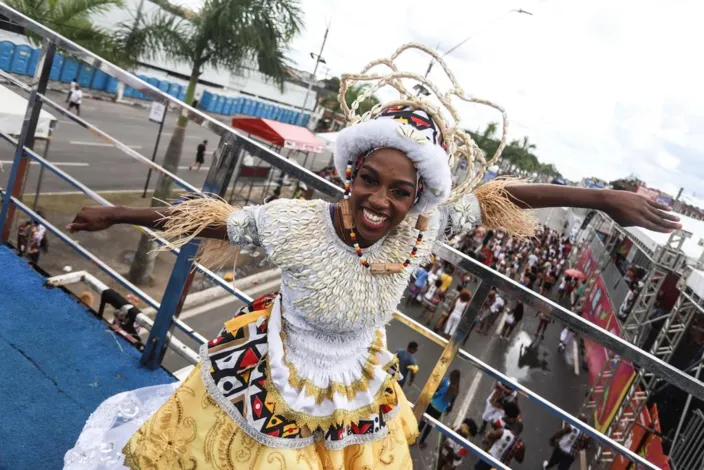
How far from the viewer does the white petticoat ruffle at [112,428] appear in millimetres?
1756

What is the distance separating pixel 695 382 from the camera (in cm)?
154

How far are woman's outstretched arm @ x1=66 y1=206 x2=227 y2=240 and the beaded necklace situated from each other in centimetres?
40

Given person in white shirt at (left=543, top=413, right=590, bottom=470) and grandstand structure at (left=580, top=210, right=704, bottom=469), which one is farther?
person in white shirt at (left=543, top=413, right=590, bottom=470)

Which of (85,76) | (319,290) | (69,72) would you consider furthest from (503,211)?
(85,76)

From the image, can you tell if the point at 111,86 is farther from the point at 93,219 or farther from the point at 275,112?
the point at 93,219

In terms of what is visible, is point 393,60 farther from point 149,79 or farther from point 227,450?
point 149,79

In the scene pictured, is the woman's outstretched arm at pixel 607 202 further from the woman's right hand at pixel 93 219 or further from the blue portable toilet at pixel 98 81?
the blue portable toilet at pixel 98 81

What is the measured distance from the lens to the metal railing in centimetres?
160

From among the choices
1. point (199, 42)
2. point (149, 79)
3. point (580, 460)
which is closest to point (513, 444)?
point (580, 460)

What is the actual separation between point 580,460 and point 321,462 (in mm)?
8864

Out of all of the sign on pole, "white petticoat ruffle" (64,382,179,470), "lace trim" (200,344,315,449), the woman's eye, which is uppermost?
the woman's eye

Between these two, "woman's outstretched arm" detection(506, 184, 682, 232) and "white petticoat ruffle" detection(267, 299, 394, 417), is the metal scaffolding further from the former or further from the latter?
"white petticoat ruffle" detection(267, 299, 394, 417)

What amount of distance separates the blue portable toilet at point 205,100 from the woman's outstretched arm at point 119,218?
33730 millimetres

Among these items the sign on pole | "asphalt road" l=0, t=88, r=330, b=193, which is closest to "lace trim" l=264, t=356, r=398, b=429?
the sign on pole
